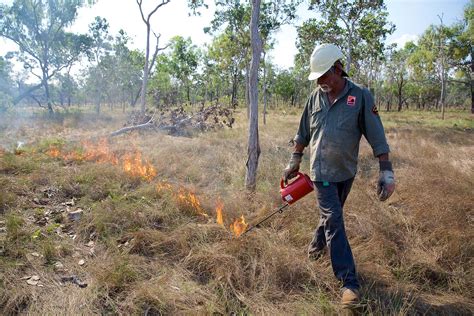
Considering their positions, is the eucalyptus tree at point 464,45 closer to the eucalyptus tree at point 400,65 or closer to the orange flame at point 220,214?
the eucalyptus tree at point 400,65

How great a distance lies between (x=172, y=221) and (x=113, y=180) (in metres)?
1.78

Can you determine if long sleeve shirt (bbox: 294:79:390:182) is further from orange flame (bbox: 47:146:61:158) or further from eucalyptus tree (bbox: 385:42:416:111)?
eucalyptus tree (bbox: 385:42:416:111)

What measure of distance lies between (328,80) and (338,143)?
0.49m

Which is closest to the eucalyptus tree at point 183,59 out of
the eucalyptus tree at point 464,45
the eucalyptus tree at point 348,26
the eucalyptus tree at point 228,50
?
the eucalyptus tree at point 228,50

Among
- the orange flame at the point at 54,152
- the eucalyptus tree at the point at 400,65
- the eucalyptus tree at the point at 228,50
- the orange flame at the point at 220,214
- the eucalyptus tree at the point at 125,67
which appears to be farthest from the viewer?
the eucalyptus tree at the point at 400,65

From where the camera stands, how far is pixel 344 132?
7.56 ft

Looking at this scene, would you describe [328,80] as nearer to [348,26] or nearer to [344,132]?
[344,132]

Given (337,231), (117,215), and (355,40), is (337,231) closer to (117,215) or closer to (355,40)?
(117,215)

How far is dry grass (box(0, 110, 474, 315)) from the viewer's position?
88.6 inches

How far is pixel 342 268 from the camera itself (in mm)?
2205

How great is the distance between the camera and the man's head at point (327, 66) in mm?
2252

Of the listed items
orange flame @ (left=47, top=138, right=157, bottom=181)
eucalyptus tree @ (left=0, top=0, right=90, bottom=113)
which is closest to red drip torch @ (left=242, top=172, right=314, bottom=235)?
orange flame @ (left=47, top=138, right=157, bottom=181)

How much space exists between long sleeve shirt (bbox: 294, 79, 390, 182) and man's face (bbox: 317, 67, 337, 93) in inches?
3.9

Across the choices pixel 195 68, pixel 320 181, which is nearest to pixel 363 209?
pixel 320 181
